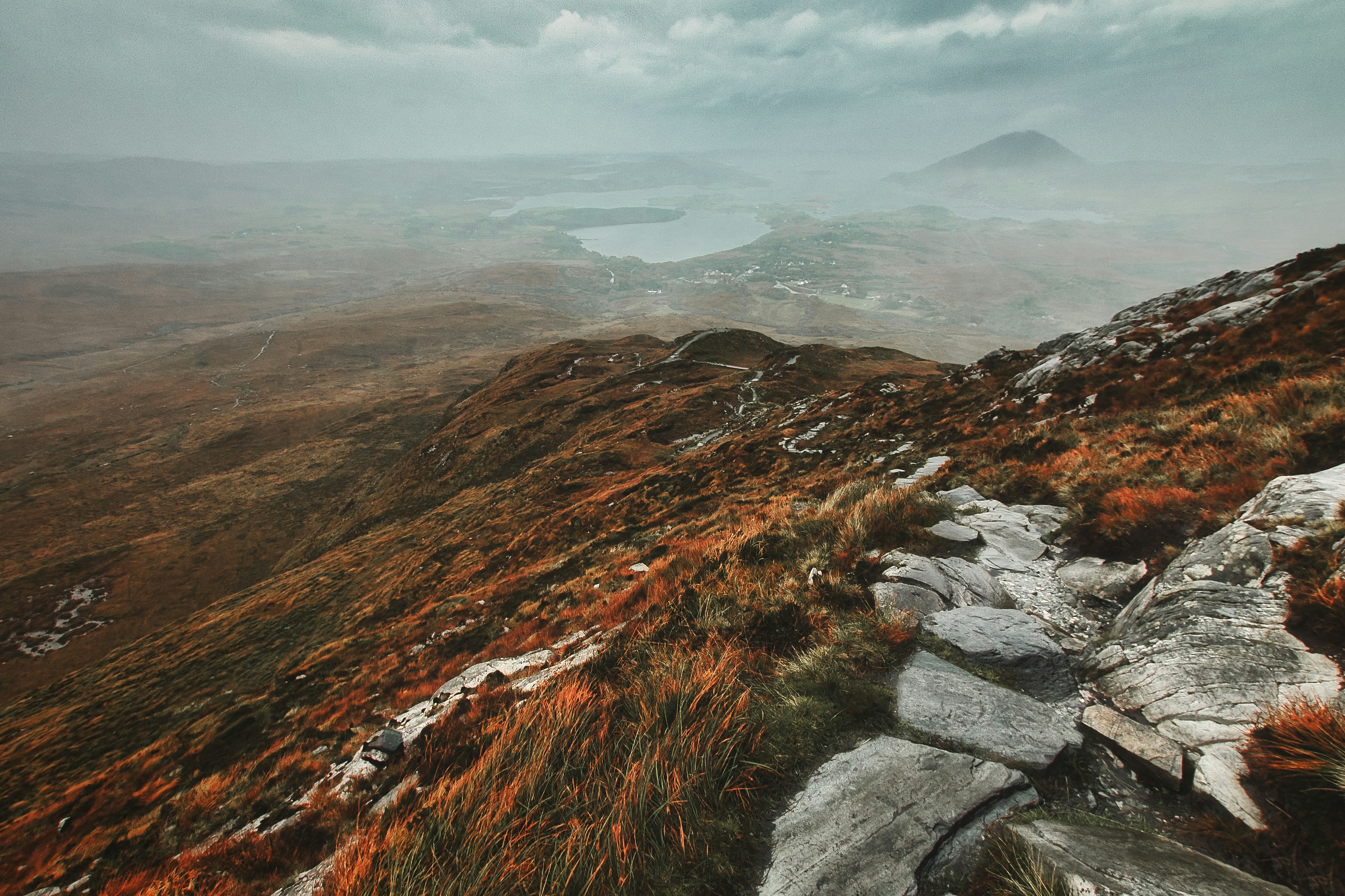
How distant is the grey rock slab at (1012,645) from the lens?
4617mm

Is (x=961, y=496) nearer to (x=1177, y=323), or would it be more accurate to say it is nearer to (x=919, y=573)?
(x=919, y=573)

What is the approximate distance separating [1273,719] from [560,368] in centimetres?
8479

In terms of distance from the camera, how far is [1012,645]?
5.10 m

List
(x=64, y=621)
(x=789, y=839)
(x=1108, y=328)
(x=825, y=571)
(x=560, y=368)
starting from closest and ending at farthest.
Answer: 1. (x=789, y=839)
2. (x=825, y=571)
3. (x=1108, y=328)
4. (x=64, y=621)
5. (x=560, y=368)

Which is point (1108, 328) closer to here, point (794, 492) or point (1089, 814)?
point (794, 492)

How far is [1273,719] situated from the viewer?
319 cm

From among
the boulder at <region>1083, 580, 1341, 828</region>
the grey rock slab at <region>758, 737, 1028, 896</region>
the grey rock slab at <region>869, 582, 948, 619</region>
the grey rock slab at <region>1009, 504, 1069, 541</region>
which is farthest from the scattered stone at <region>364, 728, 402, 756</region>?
the grey rock slab at <region>1009, 504, 1069, 541</region>

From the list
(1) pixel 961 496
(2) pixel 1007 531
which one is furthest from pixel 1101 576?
(1) pixel 961 496

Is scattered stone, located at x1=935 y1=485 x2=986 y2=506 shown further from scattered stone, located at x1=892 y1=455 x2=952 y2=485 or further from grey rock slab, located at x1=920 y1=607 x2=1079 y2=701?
grey rock slab, located at x1=920 y1=607 x2=1079 y2=701

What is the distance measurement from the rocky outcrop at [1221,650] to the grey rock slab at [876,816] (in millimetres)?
1374

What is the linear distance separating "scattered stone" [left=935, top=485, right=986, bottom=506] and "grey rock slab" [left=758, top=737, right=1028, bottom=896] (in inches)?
266

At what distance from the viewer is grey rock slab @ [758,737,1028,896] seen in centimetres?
312

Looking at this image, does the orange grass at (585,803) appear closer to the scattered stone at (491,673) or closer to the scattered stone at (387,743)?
the scattered stone at (387,743)

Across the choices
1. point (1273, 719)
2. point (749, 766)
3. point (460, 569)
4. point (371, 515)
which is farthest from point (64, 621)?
point (1273, 719)
